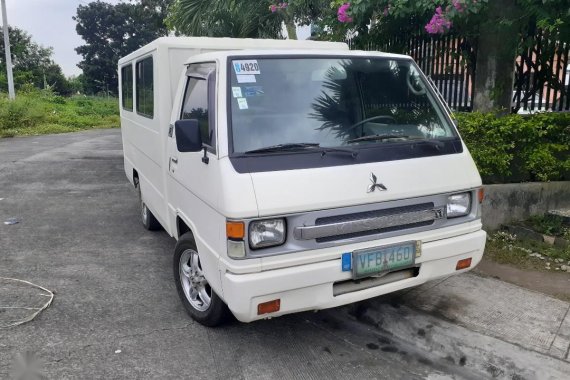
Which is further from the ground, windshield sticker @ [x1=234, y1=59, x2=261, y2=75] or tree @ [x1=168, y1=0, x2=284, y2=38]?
tree @ [x1=168, y1=0, x2=284, y2=38]

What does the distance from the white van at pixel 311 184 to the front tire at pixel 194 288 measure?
12 mm

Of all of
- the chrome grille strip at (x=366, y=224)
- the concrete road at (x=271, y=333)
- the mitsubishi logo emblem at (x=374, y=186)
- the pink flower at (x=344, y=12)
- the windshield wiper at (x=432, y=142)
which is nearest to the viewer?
the chrome grille strip at (x=366, y=224)

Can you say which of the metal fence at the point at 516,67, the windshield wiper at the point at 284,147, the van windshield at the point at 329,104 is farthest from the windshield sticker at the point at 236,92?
the metal fence at the point at 516,67

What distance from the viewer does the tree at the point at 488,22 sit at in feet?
16.4

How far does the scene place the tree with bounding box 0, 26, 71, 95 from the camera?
44.4 meters

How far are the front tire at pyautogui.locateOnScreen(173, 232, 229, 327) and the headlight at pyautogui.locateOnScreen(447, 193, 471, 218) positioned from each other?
67.2 inches

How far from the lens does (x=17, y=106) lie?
2108 centimetres

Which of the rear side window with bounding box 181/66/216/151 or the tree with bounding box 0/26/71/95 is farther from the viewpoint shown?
the tree with bounding box 0/26/71/95

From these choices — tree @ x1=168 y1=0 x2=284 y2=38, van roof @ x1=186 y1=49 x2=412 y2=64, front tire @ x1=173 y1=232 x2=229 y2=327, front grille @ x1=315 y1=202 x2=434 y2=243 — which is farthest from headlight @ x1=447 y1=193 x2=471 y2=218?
tree @ x1=168 y1=0 x2=284 y2=38

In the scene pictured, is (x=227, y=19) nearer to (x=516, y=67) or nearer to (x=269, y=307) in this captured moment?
(x=516, y=67)

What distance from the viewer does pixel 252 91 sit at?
3.42 m

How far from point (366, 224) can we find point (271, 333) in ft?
3.91

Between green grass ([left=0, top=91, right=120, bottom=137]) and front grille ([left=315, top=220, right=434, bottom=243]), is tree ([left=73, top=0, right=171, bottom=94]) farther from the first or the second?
front grille ([left=315, top=220, right=434, bottom=243])

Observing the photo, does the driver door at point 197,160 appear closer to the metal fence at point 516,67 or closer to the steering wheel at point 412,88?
the steering wheel at point 412,88
